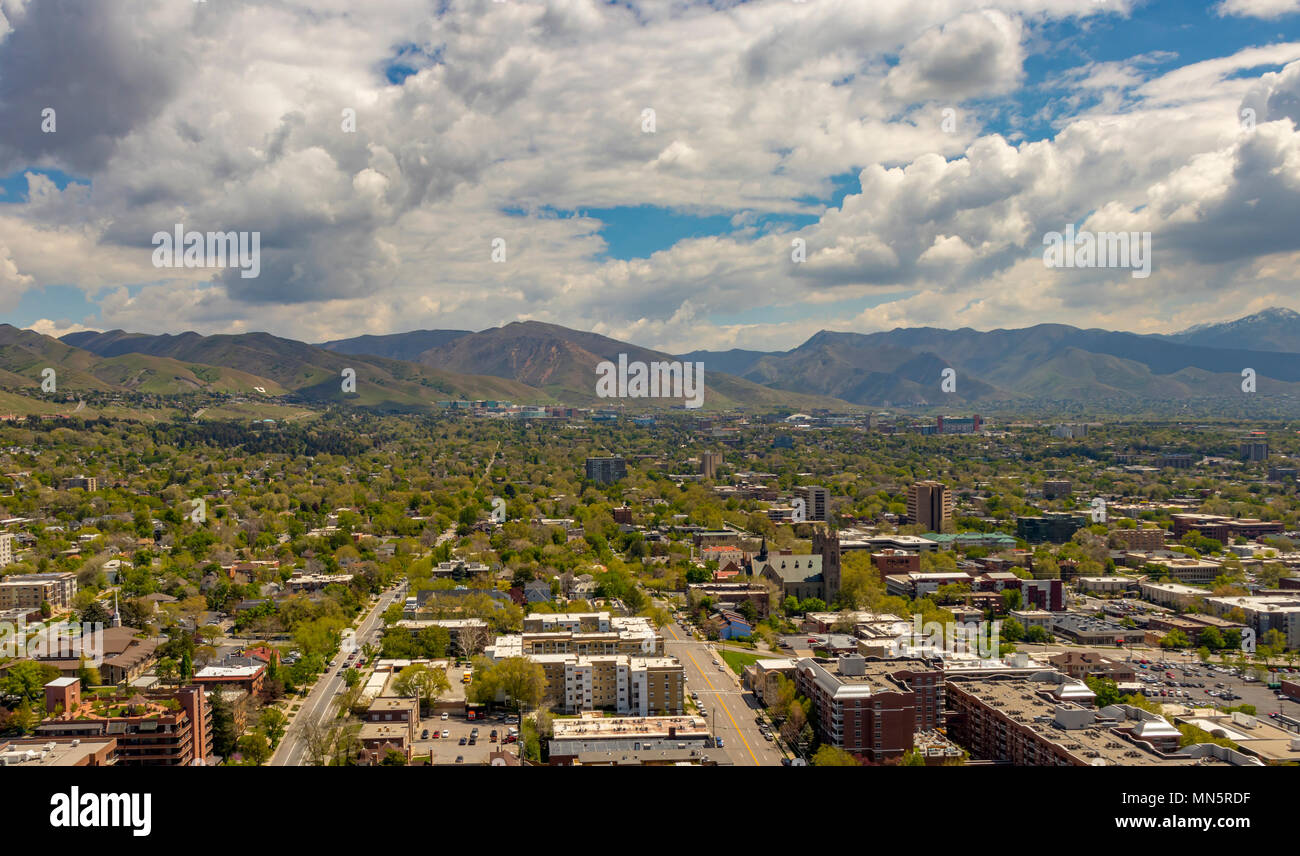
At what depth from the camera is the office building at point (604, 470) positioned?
148 ft

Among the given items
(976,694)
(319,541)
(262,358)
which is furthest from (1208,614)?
(262,358)

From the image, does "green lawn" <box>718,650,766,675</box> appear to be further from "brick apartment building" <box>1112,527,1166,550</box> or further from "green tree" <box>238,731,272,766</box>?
"brick apartment building" <box>1112,527,1166,550</box>

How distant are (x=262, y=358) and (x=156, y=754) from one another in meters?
114

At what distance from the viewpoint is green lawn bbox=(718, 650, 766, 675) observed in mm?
16125

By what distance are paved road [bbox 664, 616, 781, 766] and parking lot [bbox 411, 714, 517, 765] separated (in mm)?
2813

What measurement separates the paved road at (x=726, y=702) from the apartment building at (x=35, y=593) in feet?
42.1

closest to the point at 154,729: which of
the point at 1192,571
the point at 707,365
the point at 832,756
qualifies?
the point at 832,756

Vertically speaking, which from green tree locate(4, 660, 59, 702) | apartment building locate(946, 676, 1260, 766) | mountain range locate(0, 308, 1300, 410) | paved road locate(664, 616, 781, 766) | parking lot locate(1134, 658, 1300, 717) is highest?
mountain range locate(0, 308, 1300, 410)

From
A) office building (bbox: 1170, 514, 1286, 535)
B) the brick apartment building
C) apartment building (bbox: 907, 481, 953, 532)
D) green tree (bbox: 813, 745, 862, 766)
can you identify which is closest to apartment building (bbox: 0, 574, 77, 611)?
green tree (bbox: 813, 745, 862, 766)

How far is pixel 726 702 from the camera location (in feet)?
46.5

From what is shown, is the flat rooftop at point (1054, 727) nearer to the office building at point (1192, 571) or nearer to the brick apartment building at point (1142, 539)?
the office building at point (1192, 571)
